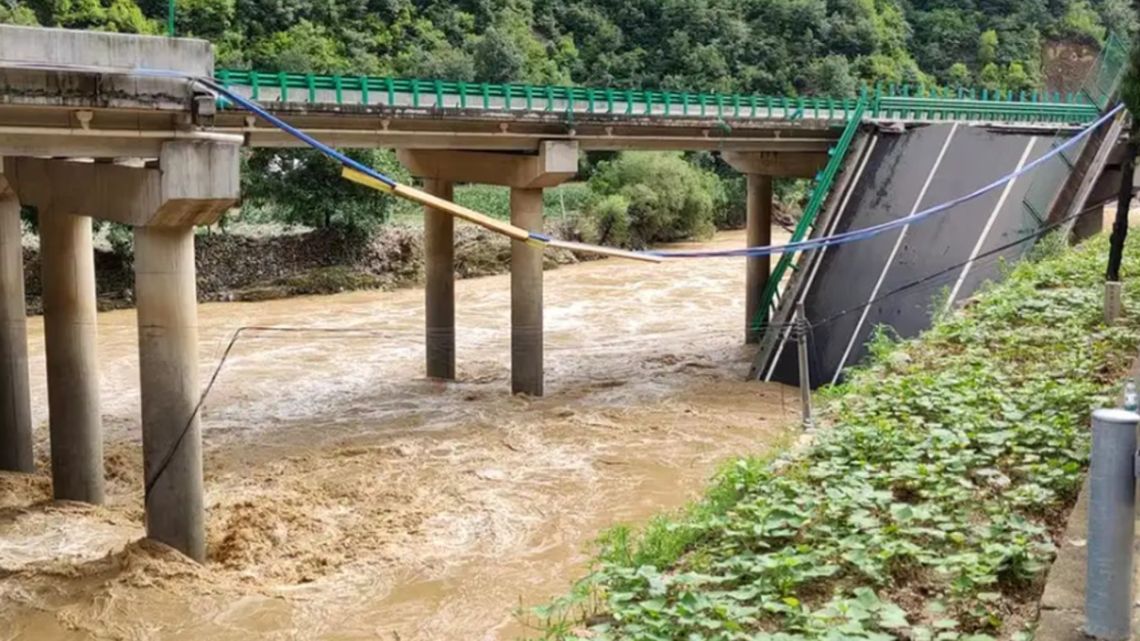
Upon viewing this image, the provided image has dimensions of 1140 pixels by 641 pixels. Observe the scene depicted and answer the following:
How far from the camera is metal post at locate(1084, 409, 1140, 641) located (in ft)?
14.3

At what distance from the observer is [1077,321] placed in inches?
465

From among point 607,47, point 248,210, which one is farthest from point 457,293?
point 607,47

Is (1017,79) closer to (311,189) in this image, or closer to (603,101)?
(311,189)

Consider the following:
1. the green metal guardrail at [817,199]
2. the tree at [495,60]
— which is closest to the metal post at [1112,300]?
the green metal guardrail at [817,199]

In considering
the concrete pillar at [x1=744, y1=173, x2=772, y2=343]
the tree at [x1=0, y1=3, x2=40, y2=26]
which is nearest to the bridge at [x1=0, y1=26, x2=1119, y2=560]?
the concrete pillar at [x1=744, y1=173, x2=772, y2=343]

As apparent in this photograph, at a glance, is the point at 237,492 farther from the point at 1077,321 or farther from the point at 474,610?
the point at 1077,321

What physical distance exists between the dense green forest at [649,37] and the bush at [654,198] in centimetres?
49

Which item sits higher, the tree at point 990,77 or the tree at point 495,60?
the tree at point 990,77

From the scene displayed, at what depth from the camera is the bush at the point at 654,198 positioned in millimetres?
48844

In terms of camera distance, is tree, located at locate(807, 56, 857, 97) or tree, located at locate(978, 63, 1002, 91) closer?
tree, located at locate(807, 56, 857, 97)

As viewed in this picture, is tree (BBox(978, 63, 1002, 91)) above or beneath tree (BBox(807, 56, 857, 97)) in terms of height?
above

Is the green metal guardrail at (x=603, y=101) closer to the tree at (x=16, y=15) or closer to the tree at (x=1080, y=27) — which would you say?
the tree at (x=16, y=15)

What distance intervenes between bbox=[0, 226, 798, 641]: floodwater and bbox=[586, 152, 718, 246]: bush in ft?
53.6

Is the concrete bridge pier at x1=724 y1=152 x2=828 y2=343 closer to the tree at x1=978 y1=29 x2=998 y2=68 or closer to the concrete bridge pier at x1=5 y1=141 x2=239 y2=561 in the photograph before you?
the concrete bridge pier at x1=5 y1=141 x2=239 y2=561
